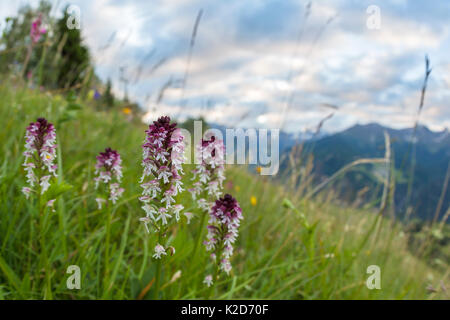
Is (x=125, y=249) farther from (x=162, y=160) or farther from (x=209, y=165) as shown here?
(x=162, y=160)

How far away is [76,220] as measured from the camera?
2809mm

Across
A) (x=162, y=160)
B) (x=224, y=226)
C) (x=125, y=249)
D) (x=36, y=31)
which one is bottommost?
(x=125, y=249)

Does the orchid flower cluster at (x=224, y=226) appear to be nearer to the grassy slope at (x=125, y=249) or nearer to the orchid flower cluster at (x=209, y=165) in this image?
the orchid flower cluster at (x=209, y=165)

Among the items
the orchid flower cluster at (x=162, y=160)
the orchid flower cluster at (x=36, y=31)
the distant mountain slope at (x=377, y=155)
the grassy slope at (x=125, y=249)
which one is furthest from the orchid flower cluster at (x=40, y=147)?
the orchid flower cluster at (x=36, y=31)

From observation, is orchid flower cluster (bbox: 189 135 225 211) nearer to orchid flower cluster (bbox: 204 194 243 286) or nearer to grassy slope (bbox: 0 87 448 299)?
orchid flower cluster (bbox: 204 194 243 286)

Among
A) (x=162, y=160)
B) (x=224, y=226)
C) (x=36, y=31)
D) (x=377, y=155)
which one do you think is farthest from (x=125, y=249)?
(x=377, y=155)

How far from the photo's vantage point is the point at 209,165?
185 centimetres

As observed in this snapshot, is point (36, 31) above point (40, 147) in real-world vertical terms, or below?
above

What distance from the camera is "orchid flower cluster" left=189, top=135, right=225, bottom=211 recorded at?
1.78 m

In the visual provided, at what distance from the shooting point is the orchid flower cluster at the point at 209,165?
1.78 meters
